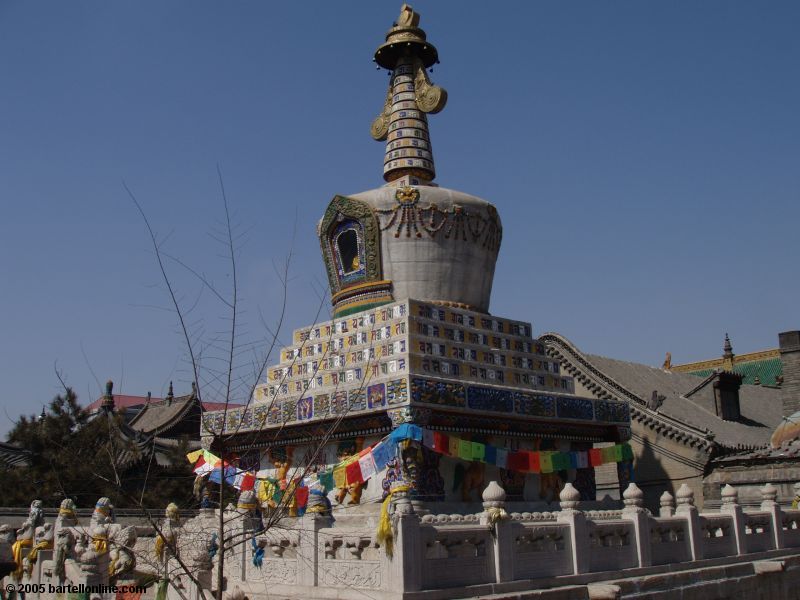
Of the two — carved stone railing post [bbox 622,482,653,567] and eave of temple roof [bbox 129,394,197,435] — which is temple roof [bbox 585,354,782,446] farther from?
eave of temple roof [bbox 129,394,197,435]

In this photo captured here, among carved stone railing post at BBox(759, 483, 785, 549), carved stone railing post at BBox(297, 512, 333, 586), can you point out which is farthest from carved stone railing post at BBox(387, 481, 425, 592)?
carved stone railing post at BBox(759, 483, 785, 549)

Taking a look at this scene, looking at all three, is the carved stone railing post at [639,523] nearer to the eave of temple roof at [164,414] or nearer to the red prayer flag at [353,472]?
the red prayer flag at [353,472]

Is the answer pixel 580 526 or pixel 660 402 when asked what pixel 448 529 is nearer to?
pixel 580 526

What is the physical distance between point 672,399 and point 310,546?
885 inches

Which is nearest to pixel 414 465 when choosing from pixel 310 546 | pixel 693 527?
pixel 693 527

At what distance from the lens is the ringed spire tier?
2406cm

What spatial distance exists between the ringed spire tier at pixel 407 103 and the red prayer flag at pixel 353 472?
8782 mm

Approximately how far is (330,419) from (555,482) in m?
6.36

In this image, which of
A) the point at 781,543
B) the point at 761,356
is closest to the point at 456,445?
the point at 781,543

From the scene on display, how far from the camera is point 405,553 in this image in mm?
9984

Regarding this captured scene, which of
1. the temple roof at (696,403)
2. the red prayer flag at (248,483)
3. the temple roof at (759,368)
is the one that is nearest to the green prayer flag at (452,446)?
Answer: the red prayer flag at (248,483)

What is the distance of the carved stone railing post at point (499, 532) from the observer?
1113 centimetres

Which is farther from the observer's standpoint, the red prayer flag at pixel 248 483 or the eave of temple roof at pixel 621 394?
the eave of temple roof at pixel 621 394

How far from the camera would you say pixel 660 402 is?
2831 cm
